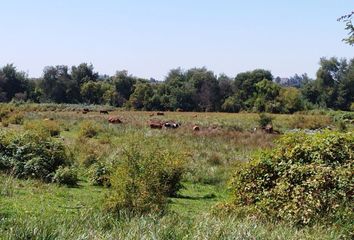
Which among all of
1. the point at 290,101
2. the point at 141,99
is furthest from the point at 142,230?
the point at 141,99

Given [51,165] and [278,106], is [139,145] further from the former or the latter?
[278,106]

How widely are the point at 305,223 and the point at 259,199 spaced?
2.46 m

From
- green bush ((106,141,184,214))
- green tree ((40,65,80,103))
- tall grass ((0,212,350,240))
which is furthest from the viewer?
green tree ((40,65,80,103))

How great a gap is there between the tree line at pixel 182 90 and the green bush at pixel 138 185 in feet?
237

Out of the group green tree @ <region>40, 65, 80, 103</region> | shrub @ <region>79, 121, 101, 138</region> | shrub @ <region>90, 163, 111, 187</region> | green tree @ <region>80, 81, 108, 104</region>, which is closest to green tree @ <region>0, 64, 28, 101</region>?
green tree @ <region>40, 65, 80, 103</region>

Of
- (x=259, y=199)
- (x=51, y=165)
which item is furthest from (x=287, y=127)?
(x=259, y=199)

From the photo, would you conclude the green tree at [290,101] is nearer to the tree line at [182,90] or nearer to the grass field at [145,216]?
the tree line at [182,90]

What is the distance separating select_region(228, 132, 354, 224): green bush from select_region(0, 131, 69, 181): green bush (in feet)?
26.8

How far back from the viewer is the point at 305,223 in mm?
10773

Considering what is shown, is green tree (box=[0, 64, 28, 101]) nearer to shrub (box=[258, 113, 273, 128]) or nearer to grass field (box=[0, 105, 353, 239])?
shrub (box=[258, 113, 273, 128])

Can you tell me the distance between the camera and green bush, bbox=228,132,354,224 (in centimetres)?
1125

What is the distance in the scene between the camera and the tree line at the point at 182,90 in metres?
87.3

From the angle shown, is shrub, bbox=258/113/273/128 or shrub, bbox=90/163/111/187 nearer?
shrub, bbox=90/163/111/187

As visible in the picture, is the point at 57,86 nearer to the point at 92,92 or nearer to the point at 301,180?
the point at 92,92
